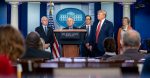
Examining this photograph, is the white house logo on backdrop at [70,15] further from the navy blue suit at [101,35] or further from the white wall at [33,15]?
the navy blue suit at [101,35]

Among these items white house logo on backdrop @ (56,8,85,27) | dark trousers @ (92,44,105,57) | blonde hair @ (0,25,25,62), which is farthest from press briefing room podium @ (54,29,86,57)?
blonde hair @ (0,25,25,62)

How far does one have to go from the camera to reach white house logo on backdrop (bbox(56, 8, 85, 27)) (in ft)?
47.6

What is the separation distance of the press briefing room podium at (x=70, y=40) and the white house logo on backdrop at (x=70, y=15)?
11.7ft

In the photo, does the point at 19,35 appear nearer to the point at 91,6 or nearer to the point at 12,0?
the point at 12,0

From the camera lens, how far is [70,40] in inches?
426

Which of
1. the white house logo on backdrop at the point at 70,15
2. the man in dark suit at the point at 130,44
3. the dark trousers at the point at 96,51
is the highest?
the white house logo on backdrop at the point at 70,15

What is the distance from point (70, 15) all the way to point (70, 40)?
154 inches

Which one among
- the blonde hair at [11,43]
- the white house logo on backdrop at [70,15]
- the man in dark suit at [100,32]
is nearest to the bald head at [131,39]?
the blonde hair at [11,43]

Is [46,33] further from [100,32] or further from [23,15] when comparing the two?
[23,15]

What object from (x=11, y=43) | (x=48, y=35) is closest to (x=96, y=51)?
(x=48, y=35)

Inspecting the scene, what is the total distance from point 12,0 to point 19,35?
11.0m

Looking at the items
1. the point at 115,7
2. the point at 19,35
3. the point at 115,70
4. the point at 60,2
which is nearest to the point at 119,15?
the point at 115,7

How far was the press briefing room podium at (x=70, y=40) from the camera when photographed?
10742 mm

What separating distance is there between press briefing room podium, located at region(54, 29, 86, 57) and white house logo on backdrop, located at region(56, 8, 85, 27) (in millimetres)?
3568
